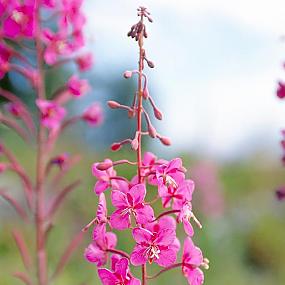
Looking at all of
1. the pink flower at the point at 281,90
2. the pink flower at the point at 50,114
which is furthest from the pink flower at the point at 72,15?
the pink flower at the point at 281,90

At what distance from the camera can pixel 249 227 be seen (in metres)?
10.3

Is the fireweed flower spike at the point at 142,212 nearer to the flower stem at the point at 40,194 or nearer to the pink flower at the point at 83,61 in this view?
the flower stem at the point at 40,194

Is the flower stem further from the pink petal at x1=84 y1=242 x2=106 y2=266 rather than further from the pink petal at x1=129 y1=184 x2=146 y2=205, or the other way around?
the pink petal at x1=129 y1=184 x2=146 y2=205

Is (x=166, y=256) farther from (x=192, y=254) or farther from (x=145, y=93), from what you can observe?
(x=145, y=93)

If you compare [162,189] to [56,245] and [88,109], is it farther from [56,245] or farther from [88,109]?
[56,245]

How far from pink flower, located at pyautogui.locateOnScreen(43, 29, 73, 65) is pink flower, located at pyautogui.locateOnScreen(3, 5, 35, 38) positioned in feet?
0.34

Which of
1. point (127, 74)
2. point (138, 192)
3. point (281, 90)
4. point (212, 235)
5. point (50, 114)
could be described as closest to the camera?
point (138, 192)

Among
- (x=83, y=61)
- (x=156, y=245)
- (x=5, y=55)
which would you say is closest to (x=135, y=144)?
(x=156, y=245)

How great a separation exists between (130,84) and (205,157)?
17.3m

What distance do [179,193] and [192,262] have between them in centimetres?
23

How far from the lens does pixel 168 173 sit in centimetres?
219

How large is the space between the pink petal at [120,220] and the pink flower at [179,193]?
120mm

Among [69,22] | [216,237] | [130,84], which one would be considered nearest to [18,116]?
[69,22]

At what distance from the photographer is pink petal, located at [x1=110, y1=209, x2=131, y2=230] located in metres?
2.18
